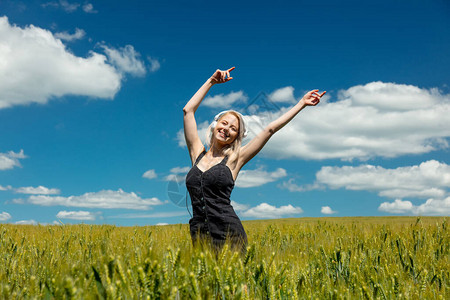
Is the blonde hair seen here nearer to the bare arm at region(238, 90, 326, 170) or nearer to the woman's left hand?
the bare arm at region(238, 90, 326, 170)

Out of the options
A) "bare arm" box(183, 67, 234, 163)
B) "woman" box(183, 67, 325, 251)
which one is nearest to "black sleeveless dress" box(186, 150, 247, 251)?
"woman" box(183, 67, 325, 251)

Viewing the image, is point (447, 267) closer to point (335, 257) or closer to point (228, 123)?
point (335, 257)

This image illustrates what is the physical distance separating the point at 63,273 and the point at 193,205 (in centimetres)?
352

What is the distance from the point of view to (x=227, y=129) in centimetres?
529

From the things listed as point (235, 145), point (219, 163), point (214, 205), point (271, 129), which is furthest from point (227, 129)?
point (214, 205)

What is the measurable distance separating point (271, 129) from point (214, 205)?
131cm

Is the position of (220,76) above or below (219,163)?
above

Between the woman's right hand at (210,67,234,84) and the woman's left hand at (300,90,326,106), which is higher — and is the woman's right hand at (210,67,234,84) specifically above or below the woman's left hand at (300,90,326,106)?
above

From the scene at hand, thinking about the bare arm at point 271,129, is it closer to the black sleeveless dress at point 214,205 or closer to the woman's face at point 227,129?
the woman's face at point 227,129

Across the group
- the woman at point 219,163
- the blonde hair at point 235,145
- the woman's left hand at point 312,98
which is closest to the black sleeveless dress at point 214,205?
the woman at point 219,163

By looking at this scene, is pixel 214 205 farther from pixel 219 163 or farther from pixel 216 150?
pixel 216 150

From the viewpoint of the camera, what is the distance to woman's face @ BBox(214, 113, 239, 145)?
17.4 ft

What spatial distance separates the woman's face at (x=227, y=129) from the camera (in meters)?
5.29

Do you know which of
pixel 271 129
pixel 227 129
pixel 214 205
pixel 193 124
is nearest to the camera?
pixel 214 205
